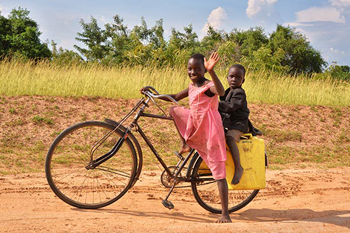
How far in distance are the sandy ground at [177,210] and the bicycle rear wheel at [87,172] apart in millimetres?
214

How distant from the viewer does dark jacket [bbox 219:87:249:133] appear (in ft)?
14.5

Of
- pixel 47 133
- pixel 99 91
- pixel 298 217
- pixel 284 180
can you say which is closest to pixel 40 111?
pixel 47 133

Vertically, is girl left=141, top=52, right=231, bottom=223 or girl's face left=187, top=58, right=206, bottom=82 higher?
girl's face left=187, top=58, right=206, bottom=82

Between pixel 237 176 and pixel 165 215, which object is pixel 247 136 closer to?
pixel 237 176

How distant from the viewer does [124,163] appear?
764 cm

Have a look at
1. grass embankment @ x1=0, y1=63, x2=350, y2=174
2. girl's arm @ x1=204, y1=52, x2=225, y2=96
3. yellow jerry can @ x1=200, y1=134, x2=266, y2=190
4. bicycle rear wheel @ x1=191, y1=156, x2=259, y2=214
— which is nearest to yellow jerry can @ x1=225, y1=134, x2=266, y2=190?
yellow jerry can @ x1=200, y1=134, x2=266, y2=190

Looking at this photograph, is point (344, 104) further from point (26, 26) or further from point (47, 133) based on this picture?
point (26, 26)

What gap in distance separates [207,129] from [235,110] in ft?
1.44

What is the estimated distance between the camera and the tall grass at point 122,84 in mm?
10594

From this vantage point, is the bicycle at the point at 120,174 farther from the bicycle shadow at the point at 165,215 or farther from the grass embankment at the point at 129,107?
the grass embankment at the point at 129,107

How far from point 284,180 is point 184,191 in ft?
6.52

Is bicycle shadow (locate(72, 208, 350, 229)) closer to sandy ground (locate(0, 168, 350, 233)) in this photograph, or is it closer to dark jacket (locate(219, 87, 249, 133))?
sandy ground (locate(0, 168, 350, 233))

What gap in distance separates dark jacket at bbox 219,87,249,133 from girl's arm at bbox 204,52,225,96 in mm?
469

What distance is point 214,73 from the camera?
3.82 meters
